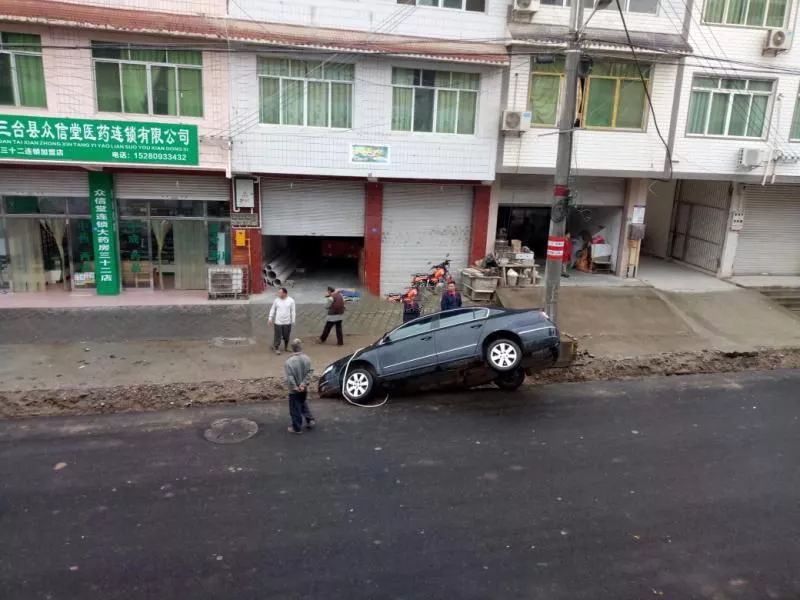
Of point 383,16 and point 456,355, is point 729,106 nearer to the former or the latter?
point 383,16

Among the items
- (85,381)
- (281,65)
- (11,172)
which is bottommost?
(85,381)

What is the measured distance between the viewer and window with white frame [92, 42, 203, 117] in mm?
15227

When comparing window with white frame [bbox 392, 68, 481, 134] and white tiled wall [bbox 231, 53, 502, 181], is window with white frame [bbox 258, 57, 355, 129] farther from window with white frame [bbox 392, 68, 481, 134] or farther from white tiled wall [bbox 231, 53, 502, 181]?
window with white frame [bbox 392, 68, 481, 134]

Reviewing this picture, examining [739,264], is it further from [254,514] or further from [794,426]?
[254,514]

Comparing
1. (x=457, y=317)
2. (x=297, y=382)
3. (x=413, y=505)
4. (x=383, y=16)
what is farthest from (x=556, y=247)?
(x=383, y=16)

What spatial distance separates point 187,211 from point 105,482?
10.8m

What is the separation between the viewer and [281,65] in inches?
625

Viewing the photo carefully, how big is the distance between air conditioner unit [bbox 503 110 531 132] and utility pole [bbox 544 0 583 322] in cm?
423

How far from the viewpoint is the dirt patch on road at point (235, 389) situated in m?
10.1

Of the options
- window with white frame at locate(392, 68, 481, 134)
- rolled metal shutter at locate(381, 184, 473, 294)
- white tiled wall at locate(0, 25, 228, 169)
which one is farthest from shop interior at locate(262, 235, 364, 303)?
window with white frame at locate(392, 68, 481, 134)

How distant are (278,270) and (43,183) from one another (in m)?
6.31

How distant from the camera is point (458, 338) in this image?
10.5 m

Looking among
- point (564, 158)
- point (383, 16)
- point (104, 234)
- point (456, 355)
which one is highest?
point (383, 16)

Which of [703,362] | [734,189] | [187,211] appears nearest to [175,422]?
[187,211]
